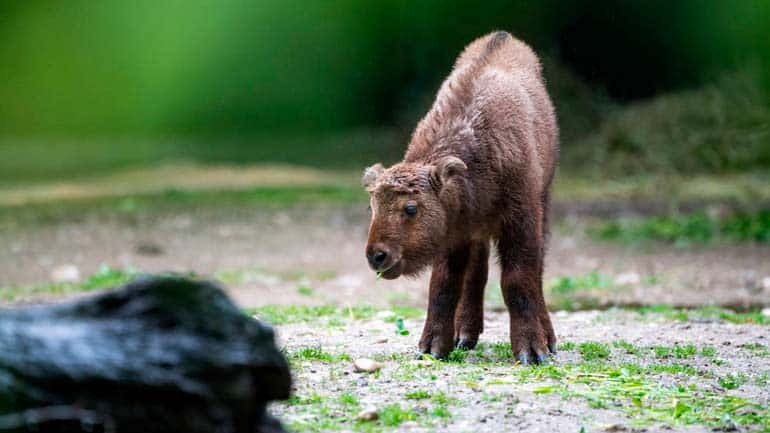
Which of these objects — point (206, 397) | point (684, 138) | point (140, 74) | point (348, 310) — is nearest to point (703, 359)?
point (348, 310)

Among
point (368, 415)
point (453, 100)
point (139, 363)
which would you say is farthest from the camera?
point (453, 100)

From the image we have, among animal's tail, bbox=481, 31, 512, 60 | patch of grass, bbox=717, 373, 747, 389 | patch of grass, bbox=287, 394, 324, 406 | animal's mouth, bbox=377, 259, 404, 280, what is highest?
animal's tail, bbox=481, 31, 512, 60

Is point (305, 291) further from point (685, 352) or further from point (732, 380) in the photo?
point (732, 380)

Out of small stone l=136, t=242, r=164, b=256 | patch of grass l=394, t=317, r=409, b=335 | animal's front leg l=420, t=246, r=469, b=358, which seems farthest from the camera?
small stone l=136, t=242, r=164, b=256

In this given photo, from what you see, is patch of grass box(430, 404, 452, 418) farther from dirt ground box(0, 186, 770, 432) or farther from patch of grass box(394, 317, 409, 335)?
patch of grass box(394, 317, 409, 335)

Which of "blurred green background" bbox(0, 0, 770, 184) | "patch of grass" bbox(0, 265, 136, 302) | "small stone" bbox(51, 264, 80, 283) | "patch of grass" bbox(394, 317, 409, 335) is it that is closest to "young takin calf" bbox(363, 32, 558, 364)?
"patch of grass" bbox(394, 317, 409, 335)

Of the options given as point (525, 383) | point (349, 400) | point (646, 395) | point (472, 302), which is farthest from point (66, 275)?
point (646, 395)

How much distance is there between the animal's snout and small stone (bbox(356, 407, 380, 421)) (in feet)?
4.05

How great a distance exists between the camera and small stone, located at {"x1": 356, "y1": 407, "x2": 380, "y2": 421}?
504 cm

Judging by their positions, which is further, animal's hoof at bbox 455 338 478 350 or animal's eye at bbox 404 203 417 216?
animal's hoof at bbox 455 338 478 350

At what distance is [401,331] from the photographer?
7664 millimetres

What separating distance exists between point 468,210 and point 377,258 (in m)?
0.79

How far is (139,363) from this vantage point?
3.75 m

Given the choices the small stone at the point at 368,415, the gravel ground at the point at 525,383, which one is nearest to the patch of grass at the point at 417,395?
the gravel ground at the point at 525,383
